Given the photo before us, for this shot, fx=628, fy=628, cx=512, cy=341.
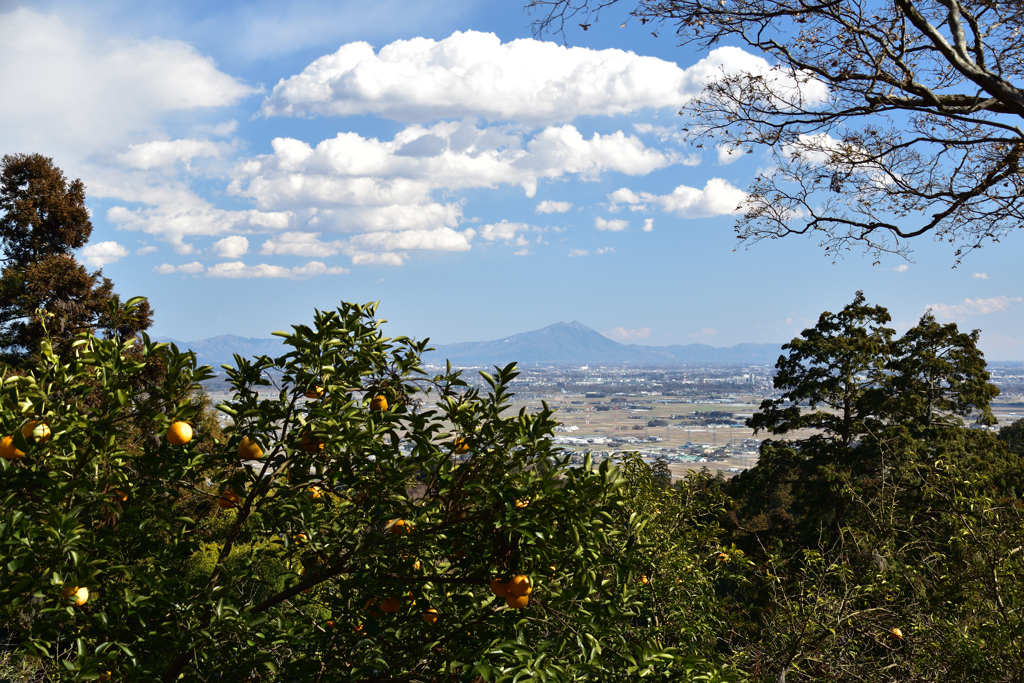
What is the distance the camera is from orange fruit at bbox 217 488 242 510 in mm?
2129

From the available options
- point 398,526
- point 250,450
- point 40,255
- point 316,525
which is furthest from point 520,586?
point 40,255

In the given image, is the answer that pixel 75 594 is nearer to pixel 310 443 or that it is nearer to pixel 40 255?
pixel 310 443

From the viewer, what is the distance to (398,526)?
2133 millimetres

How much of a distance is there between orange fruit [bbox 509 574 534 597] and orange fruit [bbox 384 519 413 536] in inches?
14.5

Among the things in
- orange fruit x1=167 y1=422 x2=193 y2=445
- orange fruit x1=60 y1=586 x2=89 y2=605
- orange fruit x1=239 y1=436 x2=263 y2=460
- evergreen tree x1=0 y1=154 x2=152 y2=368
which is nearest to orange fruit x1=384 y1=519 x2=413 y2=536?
orange fruit x1=239 y1=436 x2=263 y2=460

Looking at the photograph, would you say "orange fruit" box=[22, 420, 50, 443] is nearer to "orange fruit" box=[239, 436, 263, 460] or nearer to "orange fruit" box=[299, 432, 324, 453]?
"orange fruit" box=[239, 436, 263, 460]

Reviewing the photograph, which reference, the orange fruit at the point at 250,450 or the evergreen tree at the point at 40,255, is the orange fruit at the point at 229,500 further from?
the evergreen tree at the point at 40,255

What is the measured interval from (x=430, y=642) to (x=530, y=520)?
53 cm

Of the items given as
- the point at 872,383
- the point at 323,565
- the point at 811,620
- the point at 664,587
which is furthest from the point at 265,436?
the point at 872,383

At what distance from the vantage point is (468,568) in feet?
6.73

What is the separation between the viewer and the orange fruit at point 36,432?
1.89 m

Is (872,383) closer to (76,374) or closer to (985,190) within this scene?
(985,190)

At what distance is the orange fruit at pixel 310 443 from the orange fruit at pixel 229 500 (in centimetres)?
35

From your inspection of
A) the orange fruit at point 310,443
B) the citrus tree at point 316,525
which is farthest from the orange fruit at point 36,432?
the orange fruit at point 310,443
